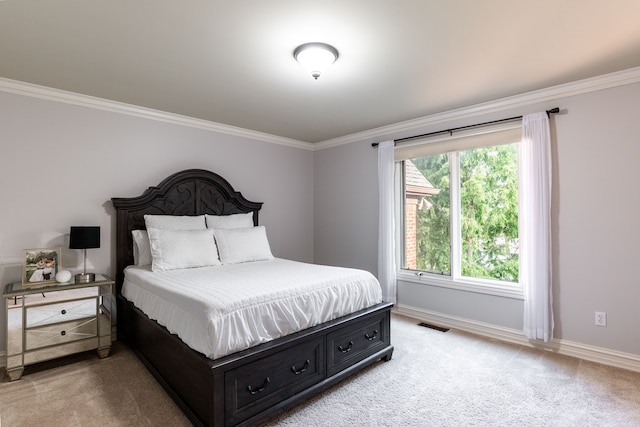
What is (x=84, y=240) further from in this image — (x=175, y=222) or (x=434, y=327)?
(x=434, y=327)

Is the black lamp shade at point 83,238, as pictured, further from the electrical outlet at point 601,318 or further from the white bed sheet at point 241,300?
the electrical outlet at point 601,318

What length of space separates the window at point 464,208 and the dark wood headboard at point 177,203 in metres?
2.14

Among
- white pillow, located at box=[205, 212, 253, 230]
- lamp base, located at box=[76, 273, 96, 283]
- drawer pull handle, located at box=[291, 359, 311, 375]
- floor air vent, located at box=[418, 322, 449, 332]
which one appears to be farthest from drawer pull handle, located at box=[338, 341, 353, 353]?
lamp base, located at box=[76, 273, 96, 283]

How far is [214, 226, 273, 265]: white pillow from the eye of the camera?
3.54 m

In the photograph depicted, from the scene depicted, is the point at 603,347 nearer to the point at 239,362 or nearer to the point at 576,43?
the point at 576,43

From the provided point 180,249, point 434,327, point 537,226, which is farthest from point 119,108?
point 537,226

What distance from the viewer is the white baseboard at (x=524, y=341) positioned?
2691 mm

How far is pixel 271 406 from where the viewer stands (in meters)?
1.99

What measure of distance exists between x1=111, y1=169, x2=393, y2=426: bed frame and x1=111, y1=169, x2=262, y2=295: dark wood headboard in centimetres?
1

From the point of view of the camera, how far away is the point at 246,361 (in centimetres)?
187

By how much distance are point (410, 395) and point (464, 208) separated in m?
2.23

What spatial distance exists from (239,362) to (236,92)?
7.78ft

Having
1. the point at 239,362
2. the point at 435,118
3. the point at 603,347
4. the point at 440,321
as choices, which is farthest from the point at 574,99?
the point at 239,362

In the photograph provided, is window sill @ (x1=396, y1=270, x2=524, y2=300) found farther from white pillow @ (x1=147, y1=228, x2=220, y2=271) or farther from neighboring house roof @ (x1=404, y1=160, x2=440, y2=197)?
white pillow @ (x1=147, y1=228, x2=220, y2=271)
